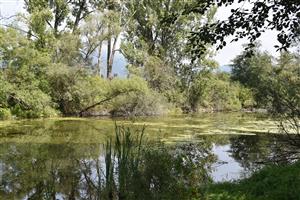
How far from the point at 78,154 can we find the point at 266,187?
7330mm

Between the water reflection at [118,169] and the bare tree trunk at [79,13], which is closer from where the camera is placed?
the water reflection at [118,169]

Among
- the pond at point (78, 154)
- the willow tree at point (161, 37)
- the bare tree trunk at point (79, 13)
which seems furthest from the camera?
the willow tree at point (161, 37)

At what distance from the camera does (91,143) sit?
15359 millimetres

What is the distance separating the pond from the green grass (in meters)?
0.63

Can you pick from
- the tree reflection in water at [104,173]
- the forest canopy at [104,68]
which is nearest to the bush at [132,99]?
the forest canopy at [104,68]

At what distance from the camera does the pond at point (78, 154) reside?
878 centimetres

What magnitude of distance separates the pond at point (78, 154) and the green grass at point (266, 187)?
2.06 ft

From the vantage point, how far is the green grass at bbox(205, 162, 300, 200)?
5.97m

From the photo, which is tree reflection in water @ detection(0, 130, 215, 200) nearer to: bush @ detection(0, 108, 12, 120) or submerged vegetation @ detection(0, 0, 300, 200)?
submerged vegetation @ detection(0, 0, 300, 200)

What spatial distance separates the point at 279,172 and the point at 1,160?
7.75 m

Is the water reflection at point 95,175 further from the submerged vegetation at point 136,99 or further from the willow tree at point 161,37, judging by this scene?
the willow tree at point 161,37

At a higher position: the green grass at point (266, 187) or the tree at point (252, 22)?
the tree at point (252, 22)

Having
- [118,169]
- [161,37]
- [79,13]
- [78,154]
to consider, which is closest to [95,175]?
[78,154]

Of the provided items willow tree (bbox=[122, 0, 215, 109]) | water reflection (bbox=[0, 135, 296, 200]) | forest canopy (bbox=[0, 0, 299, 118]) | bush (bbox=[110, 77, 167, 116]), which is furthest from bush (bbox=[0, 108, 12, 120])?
willow tree (bbox=[122, 0, 215, 109])
